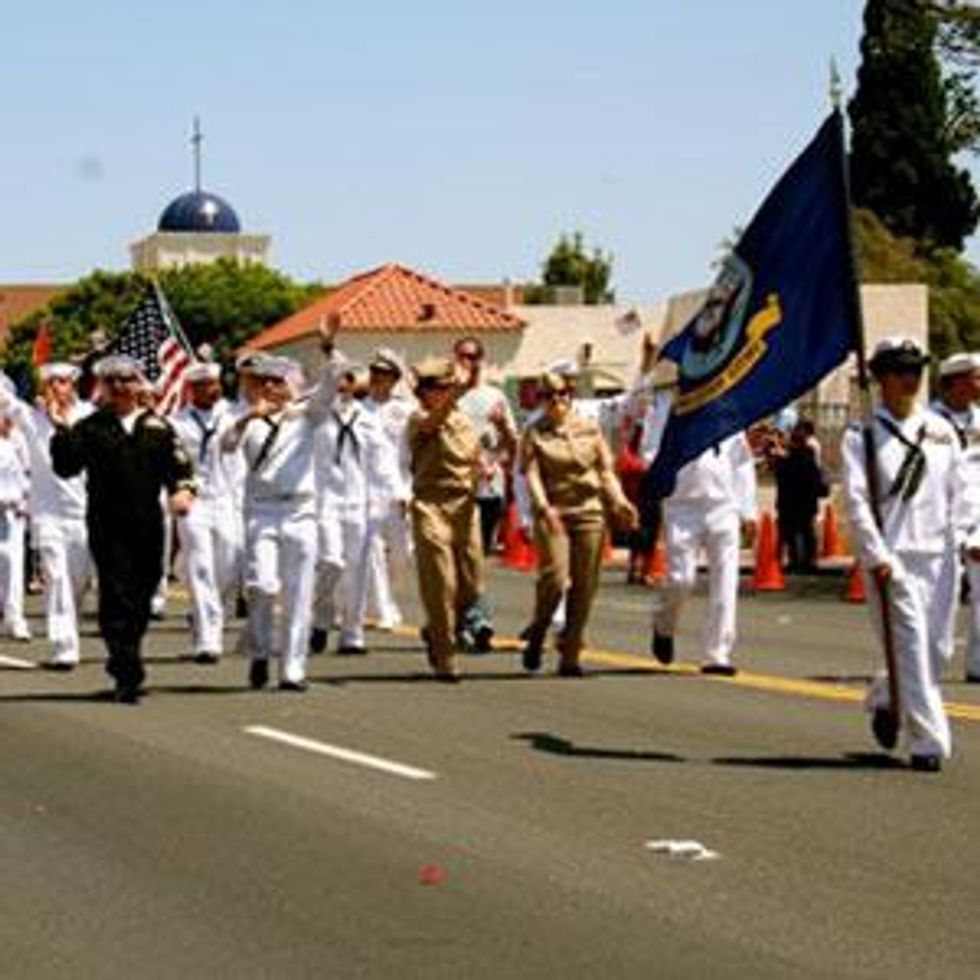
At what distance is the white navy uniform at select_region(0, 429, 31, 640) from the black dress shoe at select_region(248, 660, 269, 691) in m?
4.74

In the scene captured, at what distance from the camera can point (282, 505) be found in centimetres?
1641

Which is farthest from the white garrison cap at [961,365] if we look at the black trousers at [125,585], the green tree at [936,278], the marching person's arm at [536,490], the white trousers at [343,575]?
the green tree at [936,278]

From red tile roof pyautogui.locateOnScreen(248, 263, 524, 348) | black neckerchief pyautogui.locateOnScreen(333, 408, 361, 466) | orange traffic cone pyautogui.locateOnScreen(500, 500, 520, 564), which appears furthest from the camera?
red tile roof pyautogui.locateOnScreen(248, 263, 524, 348)

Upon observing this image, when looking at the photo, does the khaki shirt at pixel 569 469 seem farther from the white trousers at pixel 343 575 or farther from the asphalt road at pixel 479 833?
the white trousers at pixel 343 575

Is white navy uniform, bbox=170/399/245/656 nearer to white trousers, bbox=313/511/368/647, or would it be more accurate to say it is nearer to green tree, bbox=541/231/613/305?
white trousers, bbox=313/511/368/647

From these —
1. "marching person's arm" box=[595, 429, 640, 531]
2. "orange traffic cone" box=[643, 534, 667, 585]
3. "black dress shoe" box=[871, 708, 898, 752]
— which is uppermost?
"marching person's arm" box=[595, 429, 640, 531]

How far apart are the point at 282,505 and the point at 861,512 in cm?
472

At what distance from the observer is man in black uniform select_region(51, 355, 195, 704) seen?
15.9 meters

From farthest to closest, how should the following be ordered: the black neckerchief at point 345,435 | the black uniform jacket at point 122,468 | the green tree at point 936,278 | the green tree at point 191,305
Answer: the green tree at point 191,305, the green tree at point 936,278, the black neckerchief at point 345,435, the black uniform jacket at point 122,468

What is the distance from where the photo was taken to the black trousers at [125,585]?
1582 cm

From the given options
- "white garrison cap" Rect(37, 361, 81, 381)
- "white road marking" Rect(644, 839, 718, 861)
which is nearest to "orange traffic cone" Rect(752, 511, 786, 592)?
"white garrison cap" Rect(37, 361, 81, 381)

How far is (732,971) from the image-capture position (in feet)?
27.8

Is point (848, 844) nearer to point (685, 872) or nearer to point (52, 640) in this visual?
point (685, 872)

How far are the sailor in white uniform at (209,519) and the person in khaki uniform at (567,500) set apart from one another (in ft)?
7.29
